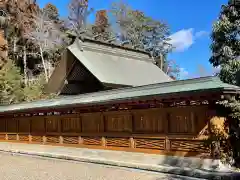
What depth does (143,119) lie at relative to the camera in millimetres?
10133

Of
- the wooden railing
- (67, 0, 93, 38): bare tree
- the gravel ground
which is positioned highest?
(67, 0, 93, 38): bare tree

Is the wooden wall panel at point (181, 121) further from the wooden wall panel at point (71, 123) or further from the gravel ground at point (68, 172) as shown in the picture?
the wooden wall panel at point (71, 123)

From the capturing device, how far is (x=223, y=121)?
26.1ft

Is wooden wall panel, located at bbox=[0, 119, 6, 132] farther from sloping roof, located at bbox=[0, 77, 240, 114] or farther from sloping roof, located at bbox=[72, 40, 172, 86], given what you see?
sloping roof, located at bbox=[0, 77, 240, 114]

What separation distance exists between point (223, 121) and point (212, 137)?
1.70 feet

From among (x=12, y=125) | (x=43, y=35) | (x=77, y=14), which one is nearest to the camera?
(x=12, y=125)

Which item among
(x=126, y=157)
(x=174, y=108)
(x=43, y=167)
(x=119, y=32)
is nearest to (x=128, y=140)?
(x=126, y=157)

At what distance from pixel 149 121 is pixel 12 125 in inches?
390

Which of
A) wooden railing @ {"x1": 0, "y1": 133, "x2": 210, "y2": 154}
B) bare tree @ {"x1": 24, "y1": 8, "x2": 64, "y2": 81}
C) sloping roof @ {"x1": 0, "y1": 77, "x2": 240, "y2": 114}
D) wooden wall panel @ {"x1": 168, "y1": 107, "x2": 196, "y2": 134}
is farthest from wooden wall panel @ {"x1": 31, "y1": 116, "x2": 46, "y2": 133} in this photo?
bare tree @ {"x1": 24, "y1": 8, "x2": 64, "y2": 81}

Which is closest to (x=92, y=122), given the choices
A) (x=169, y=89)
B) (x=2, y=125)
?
(x=169, y=89)

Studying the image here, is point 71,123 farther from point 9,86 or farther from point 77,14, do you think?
point 77,14

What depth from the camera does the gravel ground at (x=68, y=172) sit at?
8688mm

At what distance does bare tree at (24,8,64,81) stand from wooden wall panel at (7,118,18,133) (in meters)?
16.7

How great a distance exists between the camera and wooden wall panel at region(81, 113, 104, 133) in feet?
38.2
